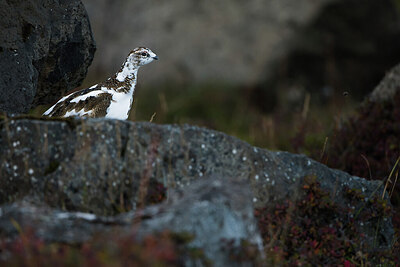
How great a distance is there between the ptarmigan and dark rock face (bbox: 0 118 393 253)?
0.98m

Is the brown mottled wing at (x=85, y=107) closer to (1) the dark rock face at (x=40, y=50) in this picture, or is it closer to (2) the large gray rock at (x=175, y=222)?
(1) the dark rock face at (x=40, y=50)

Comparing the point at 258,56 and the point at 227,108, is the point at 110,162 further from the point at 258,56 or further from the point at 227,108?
the point at 258,56

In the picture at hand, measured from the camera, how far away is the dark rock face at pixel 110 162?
3.71 metres

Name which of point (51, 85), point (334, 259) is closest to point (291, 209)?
point (334, 259)

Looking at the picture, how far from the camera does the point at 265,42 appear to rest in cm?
1094

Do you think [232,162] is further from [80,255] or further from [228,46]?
[228,46]

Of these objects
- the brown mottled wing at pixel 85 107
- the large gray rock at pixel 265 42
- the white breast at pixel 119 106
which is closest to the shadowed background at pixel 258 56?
the large gray rock at pixel 265 42

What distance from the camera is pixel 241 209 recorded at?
3.04 meters

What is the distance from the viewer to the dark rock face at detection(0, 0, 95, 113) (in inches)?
186

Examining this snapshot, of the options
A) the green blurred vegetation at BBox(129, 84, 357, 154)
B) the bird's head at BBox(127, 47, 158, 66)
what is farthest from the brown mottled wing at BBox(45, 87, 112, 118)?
the green blurred vegetation at BBox(129, 84, 357, 154)

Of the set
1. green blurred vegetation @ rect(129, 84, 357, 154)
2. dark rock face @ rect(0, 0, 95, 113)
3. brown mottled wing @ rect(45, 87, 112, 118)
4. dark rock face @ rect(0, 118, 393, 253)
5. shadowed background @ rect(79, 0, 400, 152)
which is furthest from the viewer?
shadowed background @ rect(79, 0, 400, 152)

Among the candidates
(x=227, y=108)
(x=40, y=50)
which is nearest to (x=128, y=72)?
(x=40, y=50)

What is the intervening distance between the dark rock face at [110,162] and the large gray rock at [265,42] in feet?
22.7

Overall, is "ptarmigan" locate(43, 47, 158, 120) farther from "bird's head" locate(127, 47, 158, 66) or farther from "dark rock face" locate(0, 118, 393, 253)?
"dark rock face" locate(0, 118, 393, 253)
